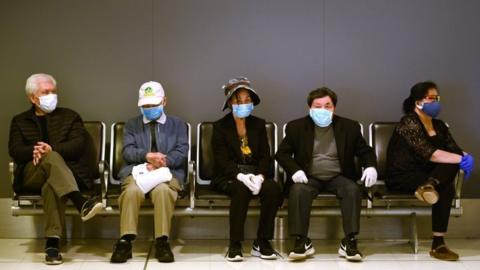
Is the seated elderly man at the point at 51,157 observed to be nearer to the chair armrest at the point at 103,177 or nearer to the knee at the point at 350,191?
the chair armrest at the point at 103,177

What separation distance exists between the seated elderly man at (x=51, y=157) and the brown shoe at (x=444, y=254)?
7.72ft

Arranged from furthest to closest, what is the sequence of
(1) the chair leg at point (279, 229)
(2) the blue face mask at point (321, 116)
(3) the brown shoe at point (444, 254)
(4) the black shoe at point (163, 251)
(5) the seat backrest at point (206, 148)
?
1. (1) the chair leg at point (279, 229)
2. (5) the seat backrest at point (206, 148)
3. (2) the blue face mask at point (321, 116)
4. (3) the brown shoe at point (444, 254)
5. (4) the black shoe at point (163, 251)

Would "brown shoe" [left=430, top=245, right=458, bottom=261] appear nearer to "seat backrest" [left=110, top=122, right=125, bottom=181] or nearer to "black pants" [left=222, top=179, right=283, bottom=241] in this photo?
"black pants" [left=222, top=179, right=283, bottom=241]

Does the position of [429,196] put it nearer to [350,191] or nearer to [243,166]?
[350,191]

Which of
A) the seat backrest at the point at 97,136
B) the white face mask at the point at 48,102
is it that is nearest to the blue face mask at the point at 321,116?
→ the seat backrest at the point at 97,136

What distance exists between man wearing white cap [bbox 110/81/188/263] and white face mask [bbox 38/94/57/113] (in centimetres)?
56

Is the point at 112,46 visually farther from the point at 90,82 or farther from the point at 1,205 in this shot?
the point at 1,205

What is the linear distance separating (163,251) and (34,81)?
5.13 feet

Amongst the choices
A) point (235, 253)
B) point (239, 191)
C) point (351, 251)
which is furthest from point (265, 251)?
point (351, 251)

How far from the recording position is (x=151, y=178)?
483 centimetres

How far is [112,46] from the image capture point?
222 inches

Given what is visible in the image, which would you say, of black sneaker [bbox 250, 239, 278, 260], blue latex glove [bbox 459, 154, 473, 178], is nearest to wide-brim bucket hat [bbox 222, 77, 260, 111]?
black sneaker [bbox 250, 239, 278, 260]

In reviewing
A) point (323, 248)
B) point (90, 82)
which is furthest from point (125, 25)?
point (323, 248)

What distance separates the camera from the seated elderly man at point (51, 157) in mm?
4754
